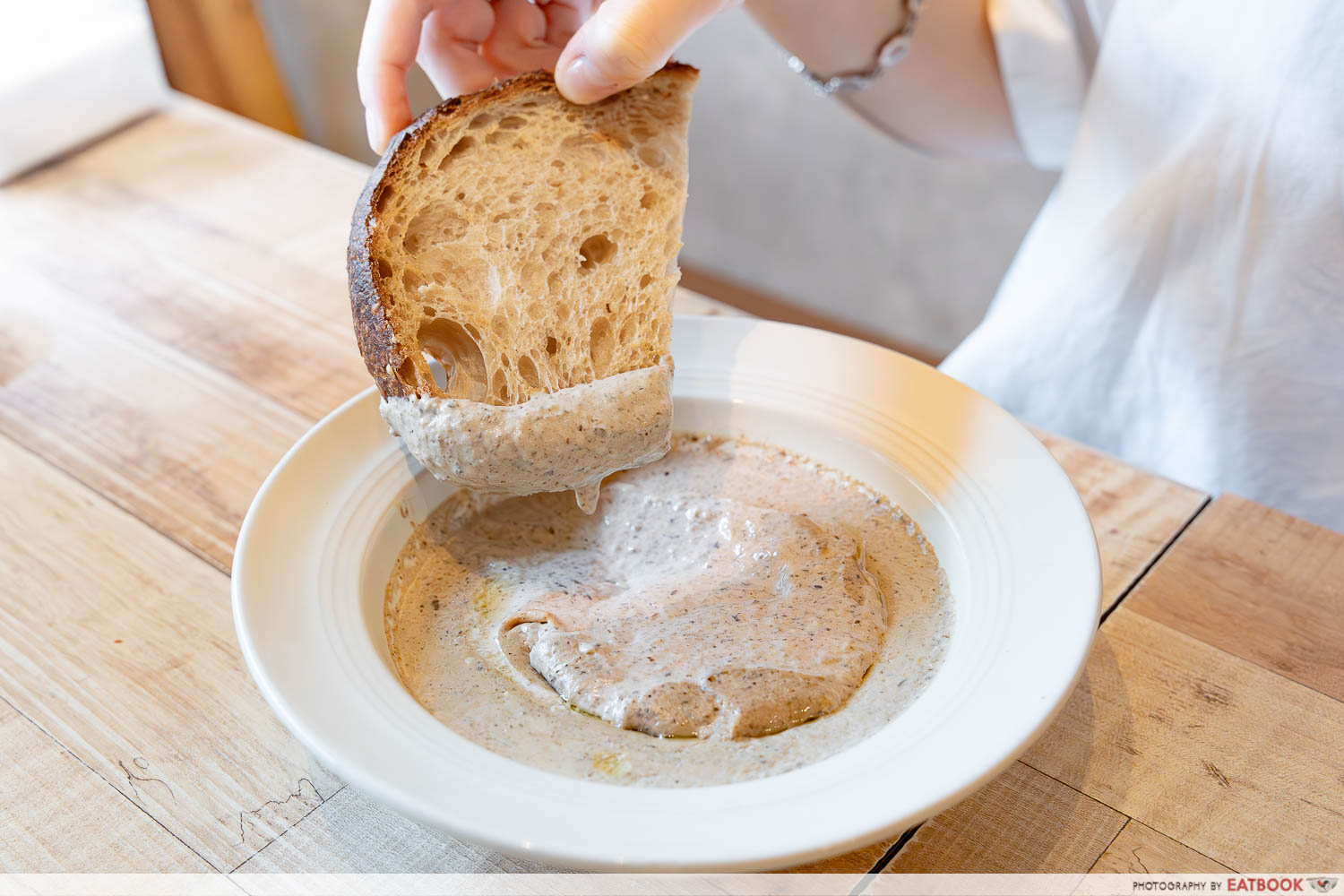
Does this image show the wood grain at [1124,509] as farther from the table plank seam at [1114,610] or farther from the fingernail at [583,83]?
the fingernail at [583,83]

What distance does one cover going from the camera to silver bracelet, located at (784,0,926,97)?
1.65m

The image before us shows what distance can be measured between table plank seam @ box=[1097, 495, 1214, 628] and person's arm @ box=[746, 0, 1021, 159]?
0.84m

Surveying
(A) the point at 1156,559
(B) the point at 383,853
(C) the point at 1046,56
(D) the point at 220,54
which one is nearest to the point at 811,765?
(B) the point at 383,853

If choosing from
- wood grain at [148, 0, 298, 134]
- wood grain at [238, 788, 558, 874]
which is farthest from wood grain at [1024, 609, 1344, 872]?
wood grain at [148, 0, 298, 134]

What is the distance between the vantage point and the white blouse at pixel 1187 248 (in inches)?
54.4

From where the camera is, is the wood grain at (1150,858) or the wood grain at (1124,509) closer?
the wood grain at (1150,858)

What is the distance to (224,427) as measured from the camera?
1385 millimetres

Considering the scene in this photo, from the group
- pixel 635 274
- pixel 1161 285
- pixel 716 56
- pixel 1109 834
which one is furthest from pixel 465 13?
pixel 716 56

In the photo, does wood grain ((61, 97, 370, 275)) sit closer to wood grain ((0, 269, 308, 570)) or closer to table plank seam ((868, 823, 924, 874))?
wood grain ((0, 269, 308, 570))

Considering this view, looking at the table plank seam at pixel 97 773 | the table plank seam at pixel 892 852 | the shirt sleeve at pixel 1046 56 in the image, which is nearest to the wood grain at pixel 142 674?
the table plank seam at pixel 97 773

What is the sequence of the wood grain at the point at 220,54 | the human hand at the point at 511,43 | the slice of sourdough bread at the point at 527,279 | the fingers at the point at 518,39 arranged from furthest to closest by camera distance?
the wood grain at the point at 220,54 → the fingers at the point at 518,39 → the human hand at the point at 511,43 → the slice of sourdough bread at the point at 527,279

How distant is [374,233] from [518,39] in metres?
0.60

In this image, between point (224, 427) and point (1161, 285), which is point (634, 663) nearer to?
point (224, 427)

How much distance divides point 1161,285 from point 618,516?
2.96ft
